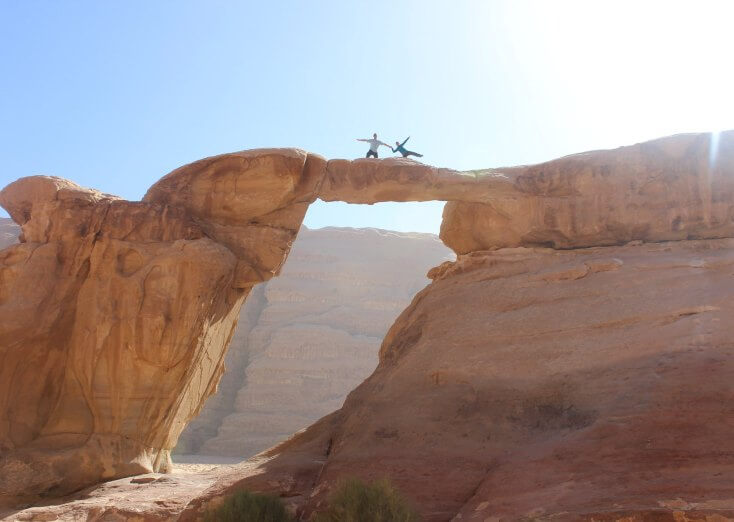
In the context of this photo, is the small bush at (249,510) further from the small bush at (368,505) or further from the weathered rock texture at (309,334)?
the weathered rock texture at (309,334)

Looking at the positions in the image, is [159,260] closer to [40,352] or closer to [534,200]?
[40,352]

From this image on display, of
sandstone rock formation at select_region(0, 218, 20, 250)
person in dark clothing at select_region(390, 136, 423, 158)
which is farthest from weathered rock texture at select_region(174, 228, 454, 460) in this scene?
person in dark clothing at select_region(390, 136, 423, 158)

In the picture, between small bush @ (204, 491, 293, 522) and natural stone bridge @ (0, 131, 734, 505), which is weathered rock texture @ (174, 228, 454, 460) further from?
small bush @ (204, 491, 293, 522)

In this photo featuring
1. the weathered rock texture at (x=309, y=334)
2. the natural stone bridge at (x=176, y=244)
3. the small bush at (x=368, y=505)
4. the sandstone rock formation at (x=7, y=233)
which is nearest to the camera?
the small bush at (x=368, y=505)

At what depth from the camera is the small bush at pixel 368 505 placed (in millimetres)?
8016

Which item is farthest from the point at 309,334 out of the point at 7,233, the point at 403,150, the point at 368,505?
the point at 368,505

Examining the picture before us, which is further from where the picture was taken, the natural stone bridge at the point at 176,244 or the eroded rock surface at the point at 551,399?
the natural stone bridge at the point at 176,244

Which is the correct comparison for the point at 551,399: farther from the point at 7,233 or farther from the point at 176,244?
the point at 7,233

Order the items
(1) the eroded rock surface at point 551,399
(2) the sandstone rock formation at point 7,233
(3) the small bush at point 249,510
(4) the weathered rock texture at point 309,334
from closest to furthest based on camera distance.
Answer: (1) the eroded rock surface at point 551,399
(3) the small bush at point 249,510
(4) the weathered rock texture at point 309,334
(2) the sandstone rock formation at point 7,233

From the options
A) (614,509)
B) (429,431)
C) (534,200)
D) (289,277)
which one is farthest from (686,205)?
(289,277)

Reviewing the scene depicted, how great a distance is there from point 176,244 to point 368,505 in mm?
7121

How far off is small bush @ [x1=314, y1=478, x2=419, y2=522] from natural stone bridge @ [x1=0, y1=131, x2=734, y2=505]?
543 centimetres

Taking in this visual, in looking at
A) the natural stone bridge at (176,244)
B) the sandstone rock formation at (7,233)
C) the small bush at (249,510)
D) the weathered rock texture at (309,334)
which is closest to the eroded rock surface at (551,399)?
the small bush at (249,510)

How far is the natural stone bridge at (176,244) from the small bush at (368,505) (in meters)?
5.43
